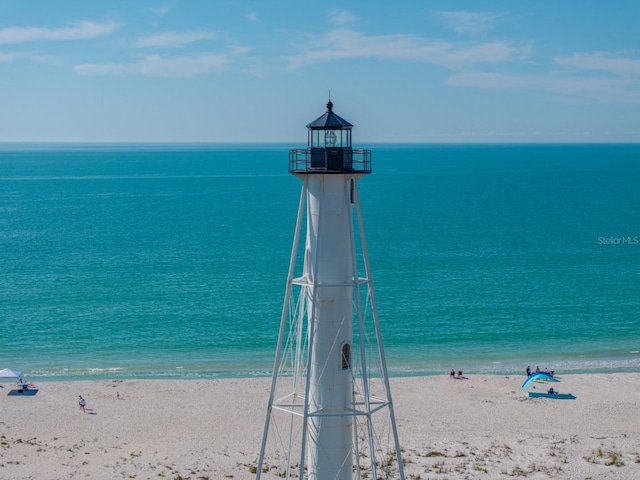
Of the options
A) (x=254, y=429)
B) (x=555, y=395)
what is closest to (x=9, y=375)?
(x=254, y=429)

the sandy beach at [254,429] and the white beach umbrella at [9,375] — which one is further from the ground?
the white beach umbrella at [9,375]

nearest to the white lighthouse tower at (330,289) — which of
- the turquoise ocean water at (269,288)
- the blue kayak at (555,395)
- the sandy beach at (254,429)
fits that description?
the sandy beach at (254,429)

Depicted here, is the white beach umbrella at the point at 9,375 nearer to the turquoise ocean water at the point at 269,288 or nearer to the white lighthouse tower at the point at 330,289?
the turquoise ocean water at the point at 269,288

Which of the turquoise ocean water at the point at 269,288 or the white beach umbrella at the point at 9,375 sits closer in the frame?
the white beach umbrella at the point at 9,375

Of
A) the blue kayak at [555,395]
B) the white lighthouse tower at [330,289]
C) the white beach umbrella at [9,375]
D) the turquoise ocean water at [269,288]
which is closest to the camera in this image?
the white lighthouse tower at [330,289]

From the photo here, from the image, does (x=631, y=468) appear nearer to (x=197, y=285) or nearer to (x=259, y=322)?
(x=259, y=322)

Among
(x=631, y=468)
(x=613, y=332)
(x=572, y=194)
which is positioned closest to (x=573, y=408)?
(x=631, y=468)
